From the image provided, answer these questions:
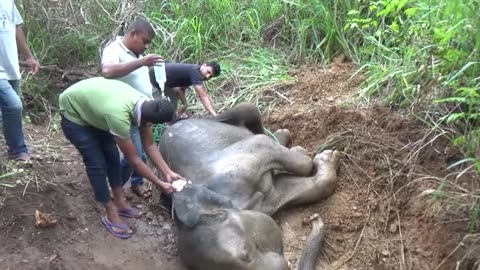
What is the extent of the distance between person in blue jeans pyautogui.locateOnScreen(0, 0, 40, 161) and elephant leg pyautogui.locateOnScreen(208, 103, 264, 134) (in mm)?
1376

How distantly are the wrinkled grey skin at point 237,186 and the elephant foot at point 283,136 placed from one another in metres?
0.01

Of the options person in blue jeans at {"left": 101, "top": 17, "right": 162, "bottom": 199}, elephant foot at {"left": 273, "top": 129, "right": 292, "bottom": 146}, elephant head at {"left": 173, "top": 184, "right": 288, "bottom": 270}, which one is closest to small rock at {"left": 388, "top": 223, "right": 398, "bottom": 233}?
elephant head at {"left": 173, "top": 184, "right": 288, "bottom": 270}

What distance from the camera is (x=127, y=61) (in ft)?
15.4

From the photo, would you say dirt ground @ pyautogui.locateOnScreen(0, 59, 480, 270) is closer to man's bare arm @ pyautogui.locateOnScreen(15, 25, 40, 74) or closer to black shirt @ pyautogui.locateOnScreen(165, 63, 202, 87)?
man's bare arm @ pyautogui.locateOnScreen(15, 25, 40, 74)

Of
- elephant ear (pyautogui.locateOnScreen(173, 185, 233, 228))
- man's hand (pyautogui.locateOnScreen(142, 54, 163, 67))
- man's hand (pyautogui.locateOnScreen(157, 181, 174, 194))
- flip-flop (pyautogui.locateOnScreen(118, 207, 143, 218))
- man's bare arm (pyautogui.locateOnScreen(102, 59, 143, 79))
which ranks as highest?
man's hand (pyautogui.locateOnScreen(142, 54, 163, 67))

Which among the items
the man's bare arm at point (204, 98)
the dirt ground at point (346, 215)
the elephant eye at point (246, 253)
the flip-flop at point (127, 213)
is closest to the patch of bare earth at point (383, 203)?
the dirt ground at point (346, 215)

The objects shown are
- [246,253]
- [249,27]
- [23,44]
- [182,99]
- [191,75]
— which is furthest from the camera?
[249,27]

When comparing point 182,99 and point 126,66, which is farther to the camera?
point 182,99

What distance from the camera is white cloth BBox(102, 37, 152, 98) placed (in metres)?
4.71

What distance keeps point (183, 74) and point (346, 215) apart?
169 cm

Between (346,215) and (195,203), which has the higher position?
(195,203)

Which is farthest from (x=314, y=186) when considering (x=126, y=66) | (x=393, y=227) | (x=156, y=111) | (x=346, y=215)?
(x=126, y=66)

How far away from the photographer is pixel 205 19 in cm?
716

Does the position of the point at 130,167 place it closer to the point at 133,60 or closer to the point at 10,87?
the point at 133,60
